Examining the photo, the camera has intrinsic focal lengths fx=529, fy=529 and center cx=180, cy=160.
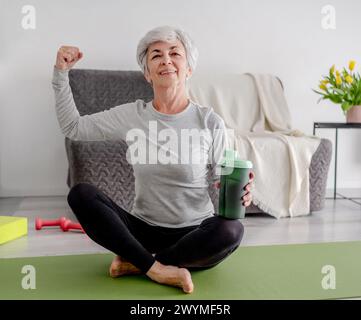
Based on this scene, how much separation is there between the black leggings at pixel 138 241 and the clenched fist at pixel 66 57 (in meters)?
0.34

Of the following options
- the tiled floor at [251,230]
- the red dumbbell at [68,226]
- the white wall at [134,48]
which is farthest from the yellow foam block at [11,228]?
the white wall at [134,48]

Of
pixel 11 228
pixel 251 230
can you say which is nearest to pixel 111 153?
pixel 11 228

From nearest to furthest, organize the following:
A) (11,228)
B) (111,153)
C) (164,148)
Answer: (164,148)
(11,228)
(111,153)

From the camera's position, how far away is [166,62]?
147 cm

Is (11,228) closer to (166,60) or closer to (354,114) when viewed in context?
(166,60)

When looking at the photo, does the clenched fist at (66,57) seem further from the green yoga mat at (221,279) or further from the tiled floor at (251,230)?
the tiled floor at (251,230)

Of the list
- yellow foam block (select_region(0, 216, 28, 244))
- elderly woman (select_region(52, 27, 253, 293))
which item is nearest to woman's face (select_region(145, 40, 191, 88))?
elderly woman (select_region(52, 27, 253, 293))

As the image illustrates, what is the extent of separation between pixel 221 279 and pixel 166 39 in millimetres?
708

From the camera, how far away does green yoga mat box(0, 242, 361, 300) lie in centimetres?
141

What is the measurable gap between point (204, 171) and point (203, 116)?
162 millimetres

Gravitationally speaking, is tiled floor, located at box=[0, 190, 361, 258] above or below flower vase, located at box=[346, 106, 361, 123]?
below

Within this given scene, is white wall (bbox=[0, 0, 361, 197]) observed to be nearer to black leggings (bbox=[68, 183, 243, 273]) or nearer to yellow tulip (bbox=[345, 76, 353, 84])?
yellow tulip (bbox=[345, 76, 353, 84])

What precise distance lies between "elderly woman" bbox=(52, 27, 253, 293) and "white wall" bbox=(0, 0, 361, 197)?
1815 mm
